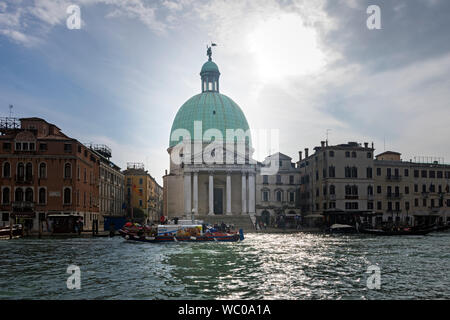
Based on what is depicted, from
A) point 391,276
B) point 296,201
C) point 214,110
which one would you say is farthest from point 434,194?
point 391,276

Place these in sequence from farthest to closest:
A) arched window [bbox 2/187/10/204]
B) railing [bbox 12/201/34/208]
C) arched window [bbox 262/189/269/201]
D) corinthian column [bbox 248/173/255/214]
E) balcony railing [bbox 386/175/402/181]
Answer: arched window [bbox 262/189/269/201] < balcony railing [bbox 386/175/402/181] < corinthian column [bbox 248/173/255/214] < arched window [bbox 2/187/10/204] < railing [bbox 12/201/34/208]

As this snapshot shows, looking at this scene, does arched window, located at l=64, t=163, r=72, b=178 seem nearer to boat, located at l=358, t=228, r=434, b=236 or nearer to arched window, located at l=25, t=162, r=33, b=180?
arched window, located at l=25, t=162, r=33, b=180

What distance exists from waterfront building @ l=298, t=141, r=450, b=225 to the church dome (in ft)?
43.5

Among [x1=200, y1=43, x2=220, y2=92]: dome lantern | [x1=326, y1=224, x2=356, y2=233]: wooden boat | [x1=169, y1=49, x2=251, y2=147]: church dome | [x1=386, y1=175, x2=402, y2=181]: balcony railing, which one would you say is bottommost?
[x1=326, y1=224, x2=356, y2=233]: wooden boat

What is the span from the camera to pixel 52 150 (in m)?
48.6

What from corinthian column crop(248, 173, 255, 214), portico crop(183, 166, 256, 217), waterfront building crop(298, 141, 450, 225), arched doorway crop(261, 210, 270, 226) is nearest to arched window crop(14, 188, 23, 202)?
portico crop(183, 166, 256, 217)

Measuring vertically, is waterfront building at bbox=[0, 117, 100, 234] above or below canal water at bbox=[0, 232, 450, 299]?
above

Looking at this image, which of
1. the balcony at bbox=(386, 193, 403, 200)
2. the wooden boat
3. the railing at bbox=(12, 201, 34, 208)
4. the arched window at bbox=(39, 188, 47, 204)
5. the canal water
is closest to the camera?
the canal water

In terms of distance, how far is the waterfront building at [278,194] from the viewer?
2758 inches

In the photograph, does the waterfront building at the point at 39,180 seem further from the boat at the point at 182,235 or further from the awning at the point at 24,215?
the boat at the point at 182,235

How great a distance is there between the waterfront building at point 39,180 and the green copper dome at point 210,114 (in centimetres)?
2820

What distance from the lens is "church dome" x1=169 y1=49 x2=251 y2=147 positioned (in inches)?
2931

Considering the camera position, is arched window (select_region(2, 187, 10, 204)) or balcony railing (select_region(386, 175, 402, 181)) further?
balcony railing (select_region(386, 175, 402, 181))
